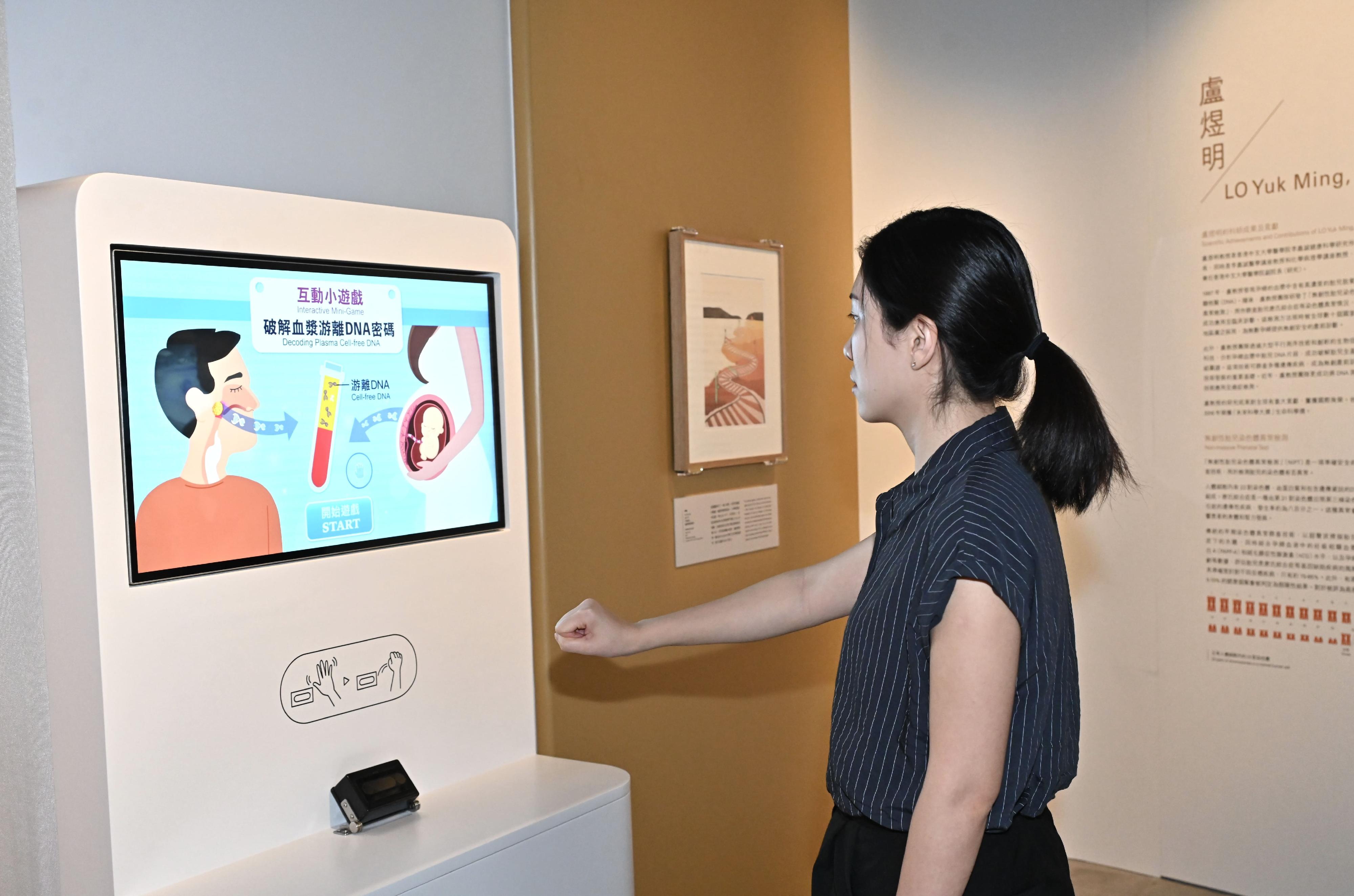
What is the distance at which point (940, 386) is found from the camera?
1456 mm

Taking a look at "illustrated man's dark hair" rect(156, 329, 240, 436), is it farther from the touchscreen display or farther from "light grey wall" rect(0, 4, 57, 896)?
"light grey wall" rect(0, 4, 57, 896)

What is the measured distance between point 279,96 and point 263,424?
53 centimetres

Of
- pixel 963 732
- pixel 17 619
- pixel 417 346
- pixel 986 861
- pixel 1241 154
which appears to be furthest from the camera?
pixel 1241 154

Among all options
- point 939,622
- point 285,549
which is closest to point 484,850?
point 285,549

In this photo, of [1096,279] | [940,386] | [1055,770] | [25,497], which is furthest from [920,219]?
[1096,279]

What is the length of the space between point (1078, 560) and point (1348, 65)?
1.43 meters

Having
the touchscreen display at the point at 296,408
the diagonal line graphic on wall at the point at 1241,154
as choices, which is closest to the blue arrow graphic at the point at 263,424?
the touchscreen display at the point at 296,408

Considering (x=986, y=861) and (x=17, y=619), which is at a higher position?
(x=17, y=619)

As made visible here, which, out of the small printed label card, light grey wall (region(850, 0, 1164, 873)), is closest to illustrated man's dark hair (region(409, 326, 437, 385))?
the small printed label card

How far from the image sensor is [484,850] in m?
1.58

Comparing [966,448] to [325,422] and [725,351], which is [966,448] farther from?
[725,351]

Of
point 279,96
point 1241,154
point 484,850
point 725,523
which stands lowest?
point 484,850

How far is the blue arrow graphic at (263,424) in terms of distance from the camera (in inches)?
58.7

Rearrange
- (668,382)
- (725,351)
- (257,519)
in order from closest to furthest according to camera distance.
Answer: (257,519) < (668,382) < (725,351)
